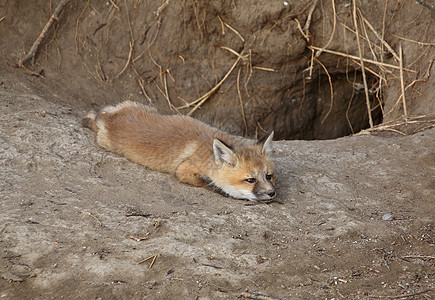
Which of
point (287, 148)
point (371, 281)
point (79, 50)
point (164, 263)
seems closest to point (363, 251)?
point (371, 281)

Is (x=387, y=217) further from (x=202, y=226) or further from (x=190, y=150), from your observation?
(x=190, y=150)

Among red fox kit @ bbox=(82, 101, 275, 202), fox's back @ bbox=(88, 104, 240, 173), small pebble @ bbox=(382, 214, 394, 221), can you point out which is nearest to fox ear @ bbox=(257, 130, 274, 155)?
red fox kit @ bbox=(82, 101, 275, 202)

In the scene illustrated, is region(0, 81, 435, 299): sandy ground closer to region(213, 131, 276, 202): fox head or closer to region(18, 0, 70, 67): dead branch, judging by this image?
region(213, 131, 276, 202): fox head

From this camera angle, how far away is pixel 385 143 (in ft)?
21.7

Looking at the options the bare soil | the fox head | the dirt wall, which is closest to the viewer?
the bare soil

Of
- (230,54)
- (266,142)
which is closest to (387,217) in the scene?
(266,142)

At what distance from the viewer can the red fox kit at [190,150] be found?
535 centimetres

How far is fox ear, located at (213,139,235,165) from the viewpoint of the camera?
17.4 ft

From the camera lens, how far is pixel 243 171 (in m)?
5.36

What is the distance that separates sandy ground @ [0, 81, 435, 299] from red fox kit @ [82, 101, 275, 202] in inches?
7.1

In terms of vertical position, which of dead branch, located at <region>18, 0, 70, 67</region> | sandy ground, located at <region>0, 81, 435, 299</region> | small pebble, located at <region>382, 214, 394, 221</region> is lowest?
small pebble, located at <region>382, 214, 394, 221</region>

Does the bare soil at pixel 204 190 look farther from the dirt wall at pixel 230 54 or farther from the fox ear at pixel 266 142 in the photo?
the fox ear at pixel 266 142

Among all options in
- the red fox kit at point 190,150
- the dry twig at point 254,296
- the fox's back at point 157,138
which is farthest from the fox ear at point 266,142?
the dry twig at point 254,296

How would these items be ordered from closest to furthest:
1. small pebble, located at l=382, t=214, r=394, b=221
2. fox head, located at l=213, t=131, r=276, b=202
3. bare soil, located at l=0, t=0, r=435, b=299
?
bare soil, located at l=0, t=0, r=435, b=299, small pebble, located at l=382, t=214, r=394, b=221, fox head, located at l=213, t=131, r=276, b=202
